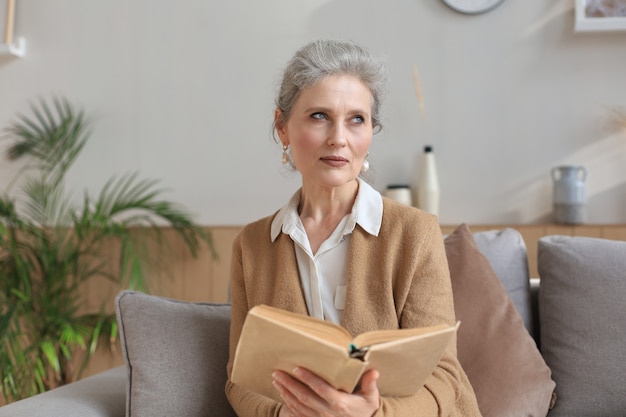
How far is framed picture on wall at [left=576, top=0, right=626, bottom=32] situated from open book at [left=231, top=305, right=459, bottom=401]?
2348mm

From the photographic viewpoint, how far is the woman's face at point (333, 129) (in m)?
1.65

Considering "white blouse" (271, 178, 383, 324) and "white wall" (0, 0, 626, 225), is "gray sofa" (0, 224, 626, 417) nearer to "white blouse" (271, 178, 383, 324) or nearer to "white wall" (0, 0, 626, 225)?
"white blouse" (271, 178, 383, 324)

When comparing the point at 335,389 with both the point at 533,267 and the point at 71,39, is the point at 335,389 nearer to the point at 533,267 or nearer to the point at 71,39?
the point at 533,267

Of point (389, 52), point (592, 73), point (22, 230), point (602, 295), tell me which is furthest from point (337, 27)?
point (602, 295)

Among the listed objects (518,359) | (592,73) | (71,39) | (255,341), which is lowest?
(518,359)

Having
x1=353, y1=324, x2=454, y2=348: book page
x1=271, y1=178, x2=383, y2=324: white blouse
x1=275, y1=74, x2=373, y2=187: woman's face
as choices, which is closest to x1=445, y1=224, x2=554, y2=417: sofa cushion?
x1=271, y1=178, x2=383, y2=324: white blouse

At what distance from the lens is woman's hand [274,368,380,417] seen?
4.15 feet

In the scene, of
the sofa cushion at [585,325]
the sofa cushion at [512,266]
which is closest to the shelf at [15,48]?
the sofa cushion at [512,266]

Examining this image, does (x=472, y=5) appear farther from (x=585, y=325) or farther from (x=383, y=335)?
(x=383, y=335)

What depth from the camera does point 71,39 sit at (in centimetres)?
357

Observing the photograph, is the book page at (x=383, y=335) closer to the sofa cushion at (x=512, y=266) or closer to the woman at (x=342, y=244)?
the woman at (x=342, y=244)

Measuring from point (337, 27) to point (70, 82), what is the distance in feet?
4.25

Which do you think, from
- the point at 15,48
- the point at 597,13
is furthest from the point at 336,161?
the point at 15,48

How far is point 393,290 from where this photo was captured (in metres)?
1.65
